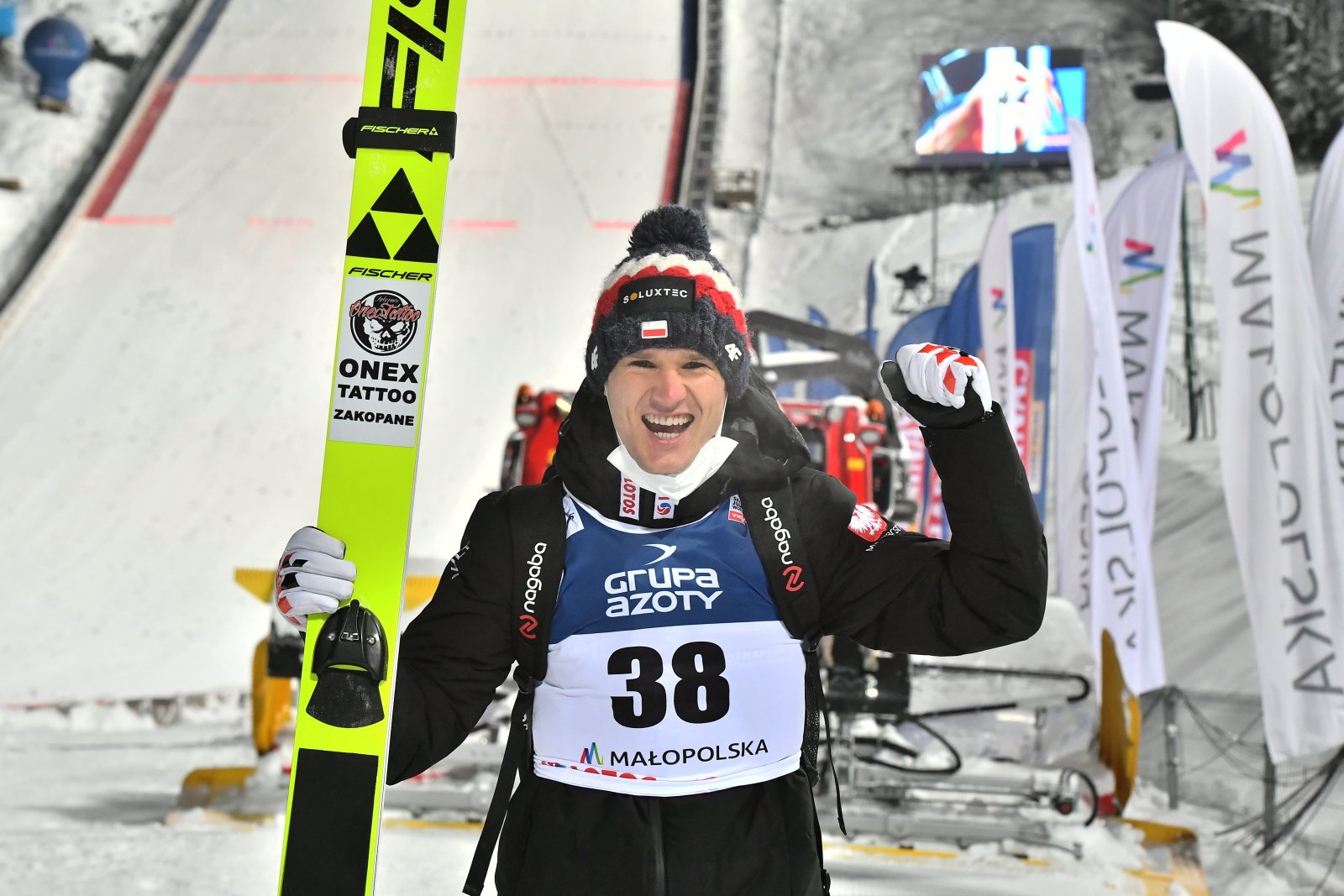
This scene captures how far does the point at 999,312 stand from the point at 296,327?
9.02m

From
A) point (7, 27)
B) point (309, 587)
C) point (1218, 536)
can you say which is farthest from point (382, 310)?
point (7, 27)

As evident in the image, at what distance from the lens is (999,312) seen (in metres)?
8.90

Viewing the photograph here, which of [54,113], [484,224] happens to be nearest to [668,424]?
[484,224]

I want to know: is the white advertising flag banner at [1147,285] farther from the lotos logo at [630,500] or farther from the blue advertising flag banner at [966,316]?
the lotos logo at [630,500]

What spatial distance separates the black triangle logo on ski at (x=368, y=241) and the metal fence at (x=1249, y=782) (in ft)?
15.3

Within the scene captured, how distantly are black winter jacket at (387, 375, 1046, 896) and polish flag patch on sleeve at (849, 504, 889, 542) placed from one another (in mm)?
13

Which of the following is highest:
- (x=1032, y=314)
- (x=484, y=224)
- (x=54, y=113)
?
(x=54, y=113)

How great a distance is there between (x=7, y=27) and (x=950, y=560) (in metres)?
21.0

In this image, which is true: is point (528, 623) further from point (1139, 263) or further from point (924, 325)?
point (924, 325)

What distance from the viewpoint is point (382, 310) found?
2.21 metres

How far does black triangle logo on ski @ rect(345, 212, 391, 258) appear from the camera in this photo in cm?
223

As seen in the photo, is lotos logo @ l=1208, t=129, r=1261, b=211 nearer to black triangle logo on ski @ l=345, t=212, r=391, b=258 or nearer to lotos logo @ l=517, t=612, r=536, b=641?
black triangle logo on ski @ l=345, t=212, r=391, b=258

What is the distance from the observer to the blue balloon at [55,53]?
1759 centimetres

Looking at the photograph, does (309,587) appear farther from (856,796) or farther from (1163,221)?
(1163,221)
